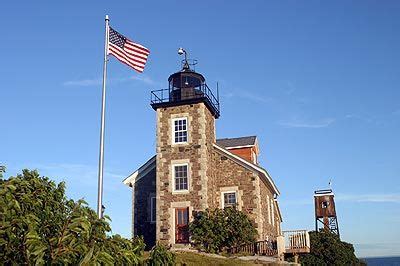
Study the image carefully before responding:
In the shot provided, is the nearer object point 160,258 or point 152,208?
point 160,258

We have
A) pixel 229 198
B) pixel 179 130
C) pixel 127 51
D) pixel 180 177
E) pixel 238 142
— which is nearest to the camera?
pixel 127 51

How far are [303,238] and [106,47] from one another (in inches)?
657

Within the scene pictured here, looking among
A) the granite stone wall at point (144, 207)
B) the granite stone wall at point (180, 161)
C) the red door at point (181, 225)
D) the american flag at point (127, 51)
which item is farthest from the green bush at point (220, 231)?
the american flag at point (127, 51)

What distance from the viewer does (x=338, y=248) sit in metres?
37.7

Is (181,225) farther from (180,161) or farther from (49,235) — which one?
(49,235)

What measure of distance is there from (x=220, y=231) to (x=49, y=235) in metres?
19.2

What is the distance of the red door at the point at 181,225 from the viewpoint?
26875 mm

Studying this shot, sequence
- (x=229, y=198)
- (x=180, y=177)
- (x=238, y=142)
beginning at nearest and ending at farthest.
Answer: (x=180, y=177), (x=229, y=198), (x=238, y=142)

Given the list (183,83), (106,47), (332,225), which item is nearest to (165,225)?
(183,83)

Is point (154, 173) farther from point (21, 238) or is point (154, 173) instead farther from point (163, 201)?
point (21, 238)

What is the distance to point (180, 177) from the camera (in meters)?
27.7

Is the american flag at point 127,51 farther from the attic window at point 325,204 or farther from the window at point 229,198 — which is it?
the attic window at point 325,204

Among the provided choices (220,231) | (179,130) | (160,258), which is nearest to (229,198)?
(220,231)

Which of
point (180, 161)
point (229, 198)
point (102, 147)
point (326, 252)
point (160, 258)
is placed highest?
point (180, 161)
